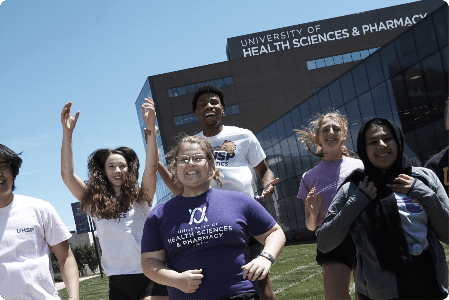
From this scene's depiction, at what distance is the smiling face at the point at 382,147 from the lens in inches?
125

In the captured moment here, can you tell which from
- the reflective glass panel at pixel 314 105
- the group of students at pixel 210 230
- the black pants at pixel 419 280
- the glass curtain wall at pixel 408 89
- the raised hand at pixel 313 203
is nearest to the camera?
the group of students at pixel 210 230

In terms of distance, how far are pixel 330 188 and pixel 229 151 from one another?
966 mm

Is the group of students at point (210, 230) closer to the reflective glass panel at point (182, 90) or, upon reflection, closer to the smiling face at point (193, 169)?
the smiling face at point (193, 169)

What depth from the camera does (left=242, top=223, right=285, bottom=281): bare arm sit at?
2.61 meters

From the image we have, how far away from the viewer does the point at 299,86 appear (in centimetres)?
5638

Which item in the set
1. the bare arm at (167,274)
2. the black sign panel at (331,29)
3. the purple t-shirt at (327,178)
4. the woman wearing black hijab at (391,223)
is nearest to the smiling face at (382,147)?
the woman wearing black hijab at (391,223)

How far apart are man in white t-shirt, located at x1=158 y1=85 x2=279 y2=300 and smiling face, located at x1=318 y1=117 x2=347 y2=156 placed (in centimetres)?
56

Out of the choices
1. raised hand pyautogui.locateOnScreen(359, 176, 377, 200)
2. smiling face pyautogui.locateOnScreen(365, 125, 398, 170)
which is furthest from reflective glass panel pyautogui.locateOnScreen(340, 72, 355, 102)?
raised hand pyautogui.locateOnScreen(359, 176, 377, 200)

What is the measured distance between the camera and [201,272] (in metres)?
2.67

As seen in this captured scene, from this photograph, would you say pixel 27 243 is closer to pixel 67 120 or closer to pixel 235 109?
pixel 67 120

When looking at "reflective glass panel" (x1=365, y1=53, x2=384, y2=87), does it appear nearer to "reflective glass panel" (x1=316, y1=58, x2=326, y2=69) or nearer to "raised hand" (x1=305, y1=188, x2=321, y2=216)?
"raised hand" (x1=305, y1=188, x2=321, y2=216)

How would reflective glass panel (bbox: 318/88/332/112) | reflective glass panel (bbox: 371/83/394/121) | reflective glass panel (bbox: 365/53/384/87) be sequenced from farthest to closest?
reflective glass panel (bbox: 318/88/332/112) < reflective glass panel (bbox: 365/53/384/87) < reflective glass panel (bbox: 371/83/394/121)

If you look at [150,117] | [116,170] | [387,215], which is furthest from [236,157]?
[387,215]

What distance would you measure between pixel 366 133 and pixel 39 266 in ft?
7.83
